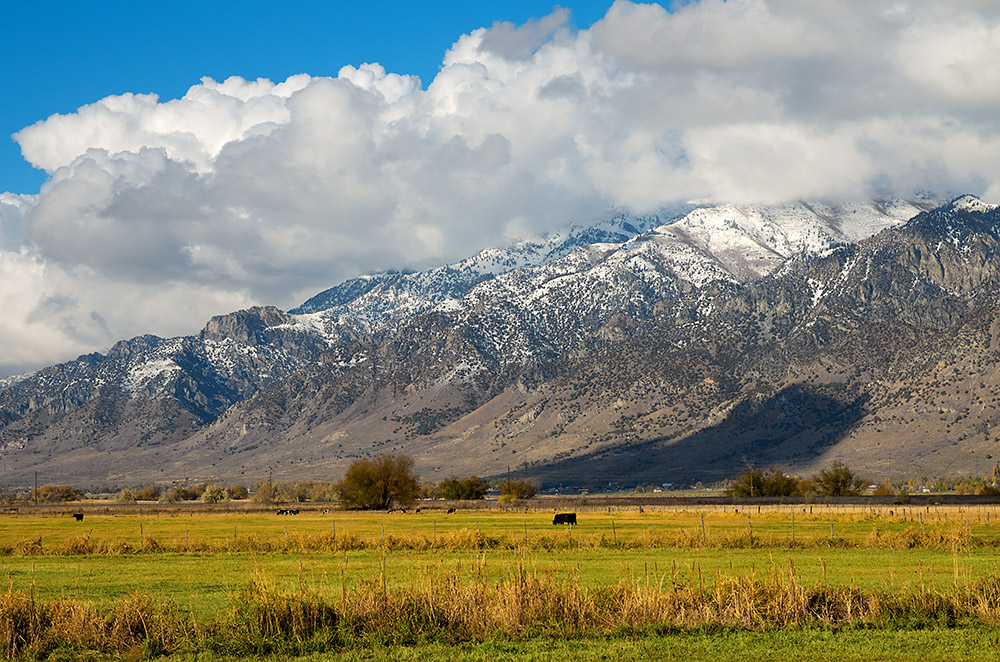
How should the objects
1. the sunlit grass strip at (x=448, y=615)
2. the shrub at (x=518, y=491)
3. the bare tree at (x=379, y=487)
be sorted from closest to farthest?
the sunlit grass strip at (x=448, y=615)
the bare tree at (x=379, y=487)
the shrub at (x=518, y=491)

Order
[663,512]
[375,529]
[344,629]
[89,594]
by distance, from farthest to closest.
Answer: [663,512] < [375,529] < [89,594] < [344,629]

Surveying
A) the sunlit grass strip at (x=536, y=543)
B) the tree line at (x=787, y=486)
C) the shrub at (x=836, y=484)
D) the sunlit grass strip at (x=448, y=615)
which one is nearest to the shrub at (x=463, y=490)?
the tree line at (x=787, y=486)

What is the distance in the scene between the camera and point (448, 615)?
26438mm

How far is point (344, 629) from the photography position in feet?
85.6

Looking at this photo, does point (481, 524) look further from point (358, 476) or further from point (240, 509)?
point (240, 509)

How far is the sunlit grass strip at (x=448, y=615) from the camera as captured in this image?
25.4m

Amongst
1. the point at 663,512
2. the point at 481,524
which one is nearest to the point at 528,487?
the point at 663,512

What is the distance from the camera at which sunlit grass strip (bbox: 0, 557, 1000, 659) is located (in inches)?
1001

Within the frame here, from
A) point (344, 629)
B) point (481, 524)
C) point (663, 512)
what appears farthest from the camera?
point (663, 512)

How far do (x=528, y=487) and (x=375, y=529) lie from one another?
302ft

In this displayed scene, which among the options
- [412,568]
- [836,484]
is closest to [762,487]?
[836,484]

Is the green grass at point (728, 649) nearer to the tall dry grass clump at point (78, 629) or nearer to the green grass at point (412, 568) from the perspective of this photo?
the tall dry grass clump at point (78, 629)

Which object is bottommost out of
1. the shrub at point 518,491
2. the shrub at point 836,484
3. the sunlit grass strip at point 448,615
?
the shrub at point 836,484

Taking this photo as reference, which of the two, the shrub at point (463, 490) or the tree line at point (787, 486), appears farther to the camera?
the shrub at point (463, 490)
